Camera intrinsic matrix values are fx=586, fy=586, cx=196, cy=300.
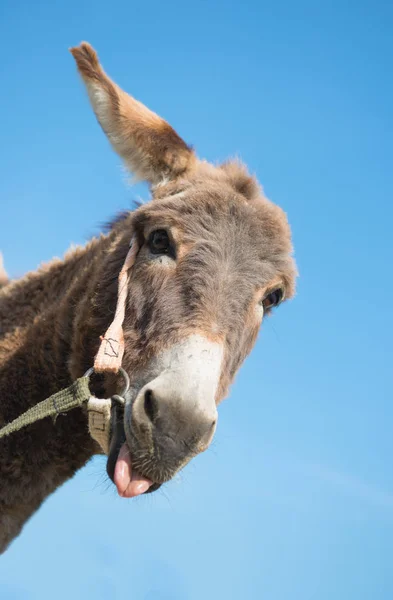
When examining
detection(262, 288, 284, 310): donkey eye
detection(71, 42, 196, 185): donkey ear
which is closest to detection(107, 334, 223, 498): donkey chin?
detection(262, 288, 284, 310): donkey eye

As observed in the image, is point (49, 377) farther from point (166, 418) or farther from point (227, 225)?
point (227, 225)

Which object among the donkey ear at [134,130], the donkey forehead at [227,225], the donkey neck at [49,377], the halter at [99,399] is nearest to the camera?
the halter at [99,399]

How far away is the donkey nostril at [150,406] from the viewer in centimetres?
269

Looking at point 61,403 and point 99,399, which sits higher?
point 99,399

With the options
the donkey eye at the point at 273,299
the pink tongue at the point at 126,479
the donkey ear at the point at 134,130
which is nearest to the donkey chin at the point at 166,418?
the pink tongue at the point at 126,479

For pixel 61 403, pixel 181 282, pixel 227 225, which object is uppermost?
pixel 227 225

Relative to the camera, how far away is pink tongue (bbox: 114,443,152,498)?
2844mm

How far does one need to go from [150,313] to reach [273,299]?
3.21 ft

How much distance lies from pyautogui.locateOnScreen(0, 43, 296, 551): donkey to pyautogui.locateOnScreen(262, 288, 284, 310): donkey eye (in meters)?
0.01

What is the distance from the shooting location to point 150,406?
274 cm

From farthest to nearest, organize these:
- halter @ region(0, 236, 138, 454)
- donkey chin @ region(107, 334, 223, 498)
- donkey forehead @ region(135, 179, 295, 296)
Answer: donkey forehead @ region(135, 179, 295, 296) < halter @ region(0, 236, 138, 454) < donkey chin @ region(107, 334, 223, 498)

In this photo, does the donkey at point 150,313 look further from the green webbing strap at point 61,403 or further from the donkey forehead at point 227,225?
the green webbing strap at point 61,403

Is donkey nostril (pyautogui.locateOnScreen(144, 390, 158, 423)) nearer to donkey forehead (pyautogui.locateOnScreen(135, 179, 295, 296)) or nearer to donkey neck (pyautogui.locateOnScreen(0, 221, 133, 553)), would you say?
donkey neck (pyautogui.locateOnScreen(0, 221, 133, 553))

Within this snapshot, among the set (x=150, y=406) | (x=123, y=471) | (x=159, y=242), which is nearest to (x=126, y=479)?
(x=123, y=471)
